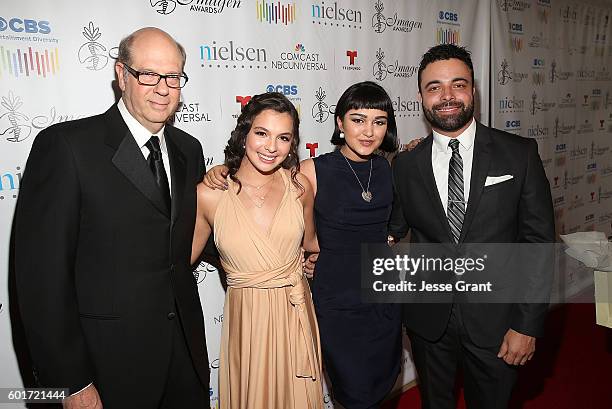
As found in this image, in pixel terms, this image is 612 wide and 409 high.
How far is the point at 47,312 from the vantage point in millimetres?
1505

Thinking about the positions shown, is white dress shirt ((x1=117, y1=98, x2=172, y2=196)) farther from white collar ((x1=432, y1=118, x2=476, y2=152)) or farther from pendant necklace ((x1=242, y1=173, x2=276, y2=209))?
white collar ((x1=432, y1=118, x2=476, y2=152))

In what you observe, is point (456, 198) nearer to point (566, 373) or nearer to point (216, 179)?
point (216, 179)

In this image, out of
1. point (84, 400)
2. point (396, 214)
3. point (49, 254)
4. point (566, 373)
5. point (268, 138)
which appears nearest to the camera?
point (49, 254)

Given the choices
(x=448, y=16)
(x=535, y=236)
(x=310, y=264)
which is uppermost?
(x=448, y=16)

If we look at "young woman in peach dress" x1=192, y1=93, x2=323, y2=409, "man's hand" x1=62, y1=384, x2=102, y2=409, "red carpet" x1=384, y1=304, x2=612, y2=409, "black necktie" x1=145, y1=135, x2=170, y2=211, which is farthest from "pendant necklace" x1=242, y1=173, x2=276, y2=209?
"red carpet" x1=384, y1=304, x2=612, y2=409

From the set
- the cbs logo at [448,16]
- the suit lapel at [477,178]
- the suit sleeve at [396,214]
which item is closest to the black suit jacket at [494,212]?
the suit lapel at [477,178]

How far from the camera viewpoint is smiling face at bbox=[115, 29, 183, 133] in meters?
1.64

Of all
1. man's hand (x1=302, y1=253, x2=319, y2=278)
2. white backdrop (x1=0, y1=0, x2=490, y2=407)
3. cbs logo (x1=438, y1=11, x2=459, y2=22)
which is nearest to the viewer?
white backdrop (x1=0, y1=0, x2=490, y2=407)

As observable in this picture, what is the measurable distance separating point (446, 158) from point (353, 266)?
2.16 feet

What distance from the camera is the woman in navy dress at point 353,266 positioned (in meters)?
2.30

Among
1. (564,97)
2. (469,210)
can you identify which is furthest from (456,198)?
(564,97)

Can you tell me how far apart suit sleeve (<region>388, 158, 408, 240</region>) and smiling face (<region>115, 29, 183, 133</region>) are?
114cm

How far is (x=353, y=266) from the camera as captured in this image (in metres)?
2.31

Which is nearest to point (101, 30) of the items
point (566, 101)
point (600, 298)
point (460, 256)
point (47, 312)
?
point (47, 312)
